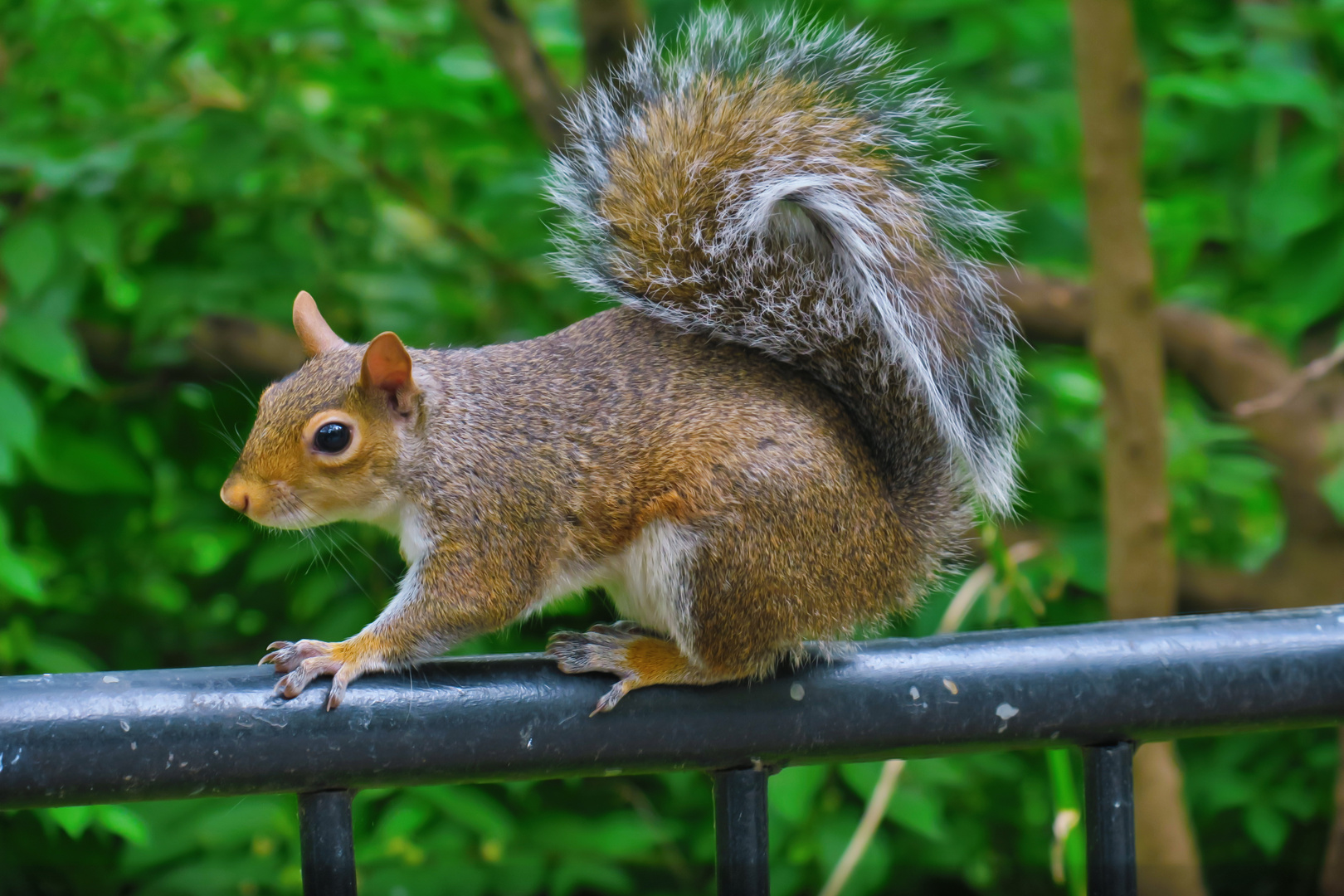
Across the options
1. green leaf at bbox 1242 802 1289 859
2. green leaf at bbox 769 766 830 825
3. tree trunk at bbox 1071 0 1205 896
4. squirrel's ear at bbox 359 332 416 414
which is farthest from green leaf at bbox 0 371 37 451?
green leaf at bbox 1242 802 1289 859

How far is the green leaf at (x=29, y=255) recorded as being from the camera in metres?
1.36

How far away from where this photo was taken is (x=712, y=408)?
1045 mm

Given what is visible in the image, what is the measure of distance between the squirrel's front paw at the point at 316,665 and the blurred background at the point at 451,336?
1.67 ft

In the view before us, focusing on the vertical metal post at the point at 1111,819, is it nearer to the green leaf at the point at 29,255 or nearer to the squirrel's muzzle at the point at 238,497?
the squirrel's muzzle at the point at 238,497

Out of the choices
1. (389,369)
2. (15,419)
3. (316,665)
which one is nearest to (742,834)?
(316,665)

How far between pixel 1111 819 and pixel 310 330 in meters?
0.73

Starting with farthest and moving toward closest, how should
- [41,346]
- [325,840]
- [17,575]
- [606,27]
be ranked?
1. [606,27]
2. [41,346]
3. [17,575]
4. [325,840]

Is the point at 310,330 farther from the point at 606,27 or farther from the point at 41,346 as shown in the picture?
the point at 606,27

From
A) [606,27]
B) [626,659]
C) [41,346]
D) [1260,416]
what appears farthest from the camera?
[1260,416]

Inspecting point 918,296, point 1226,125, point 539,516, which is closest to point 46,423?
point 539,516

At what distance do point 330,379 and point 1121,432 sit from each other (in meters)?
0.93

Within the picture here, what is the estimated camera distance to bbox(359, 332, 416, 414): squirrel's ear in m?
0.98

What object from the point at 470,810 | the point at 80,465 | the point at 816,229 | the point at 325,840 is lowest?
the point at 470,810

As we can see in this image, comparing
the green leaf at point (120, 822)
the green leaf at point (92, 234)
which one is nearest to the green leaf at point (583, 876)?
the green leaf at point (120, 822)
